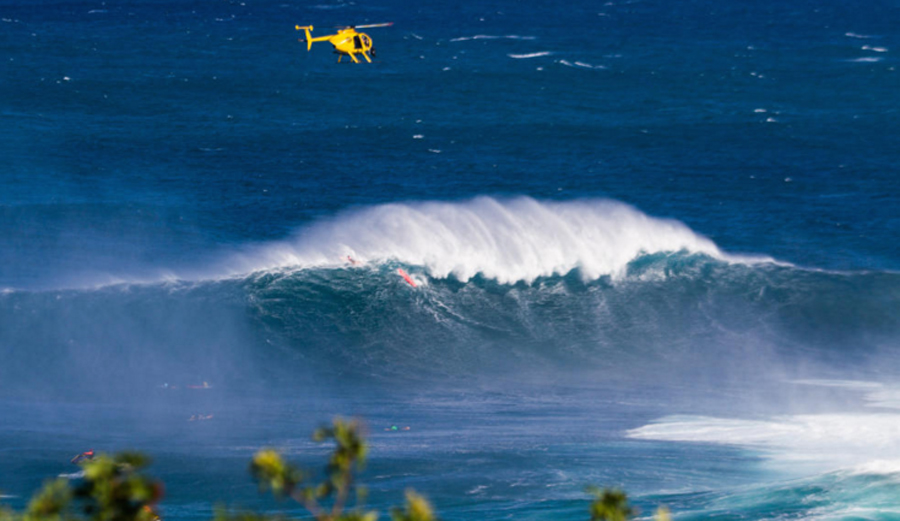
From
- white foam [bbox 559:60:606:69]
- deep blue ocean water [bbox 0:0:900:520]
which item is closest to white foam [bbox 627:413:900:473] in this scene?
deep blue ocean water [bbox 0:0:900:520]

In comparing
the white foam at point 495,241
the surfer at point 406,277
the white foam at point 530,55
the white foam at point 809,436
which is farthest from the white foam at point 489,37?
the white foam at point 809,436

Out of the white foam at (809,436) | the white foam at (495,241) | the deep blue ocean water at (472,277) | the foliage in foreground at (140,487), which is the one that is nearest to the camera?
the foliage in foreground at (140,487)

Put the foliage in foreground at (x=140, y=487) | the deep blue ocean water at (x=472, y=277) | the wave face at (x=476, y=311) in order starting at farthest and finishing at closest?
the wave face at (x=476, y=311) → the deep blue ocean water at (x=472, y=277) → the foliage in foreground at (x=140, y=487)

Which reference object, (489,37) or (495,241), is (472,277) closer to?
(495,241)

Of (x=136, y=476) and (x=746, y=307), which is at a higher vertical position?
(x=136, y=476)

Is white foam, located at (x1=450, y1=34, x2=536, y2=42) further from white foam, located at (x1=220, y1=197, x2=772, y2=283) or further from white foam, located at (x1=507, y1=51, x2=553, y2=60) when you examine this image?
white foam, located at (x1=220, y1=197, x2=772, y2=283)

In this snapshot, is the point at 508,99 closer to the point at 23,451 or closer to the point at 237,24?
the point at 237,24

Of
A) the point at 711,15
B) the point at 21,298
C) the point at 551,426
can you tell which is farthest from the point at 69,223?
the point at 711,15

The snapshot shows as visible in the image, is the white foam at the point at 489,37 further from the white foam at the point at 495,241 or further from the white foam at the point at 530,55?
the white foam at the point at 495,241
